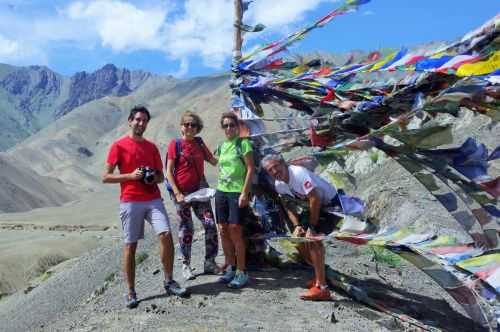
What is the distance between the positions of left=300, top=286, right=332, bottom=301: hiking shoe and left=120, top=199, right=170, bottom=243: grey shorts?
5.04ft

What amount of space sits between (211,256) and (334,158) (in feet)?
6.26

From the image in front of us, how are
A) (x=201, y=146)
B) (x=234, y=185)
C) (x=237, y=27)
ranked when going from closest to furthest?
(x=234, y=185) → (x=201, y=146) → (x=237, y=27)

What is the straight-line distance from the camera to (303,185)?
521 centimetres

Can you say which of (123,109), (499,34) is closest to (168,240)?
(499,34)

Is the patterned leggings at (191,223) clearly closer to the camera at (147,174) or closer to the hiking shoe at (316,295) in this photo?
the camera at (147,174)

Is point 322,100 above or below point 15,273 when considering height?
above

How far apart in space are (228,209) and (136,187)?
1.00 metres

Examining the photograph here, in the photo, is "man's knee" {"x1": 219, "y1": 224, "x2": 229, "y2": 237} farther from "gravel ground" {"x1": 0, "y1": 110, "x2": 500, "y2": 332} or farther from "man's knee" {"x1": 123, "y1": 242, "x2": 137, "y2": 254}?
"man's knee" {"x1": 123, "y1": 242, "x2": 137, "y2": 254}

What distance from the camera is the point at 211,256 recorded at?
6.23m

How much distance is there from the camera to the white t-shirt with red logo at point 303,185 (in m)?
5.22

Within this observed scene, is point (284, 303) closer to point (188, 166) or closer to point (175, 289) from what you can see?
point (175, 289)

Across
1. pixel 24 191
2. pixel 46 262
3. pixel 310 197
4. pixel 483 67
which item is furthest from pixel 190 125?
pixel 24 191

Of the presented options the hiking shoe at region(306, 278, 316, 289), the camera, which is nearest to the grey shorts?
the camera

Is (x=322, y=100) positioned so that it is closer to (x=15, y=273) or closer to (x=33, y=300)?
(x=33, y=300)
